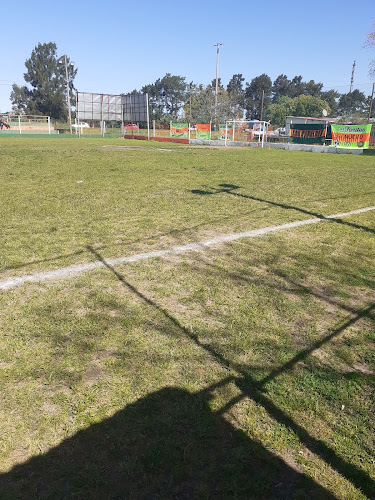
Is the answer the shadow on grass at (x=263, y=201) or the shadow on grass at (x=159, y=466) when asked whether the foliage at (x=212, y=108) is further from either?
the shadow on grass at (x=159, y=466)

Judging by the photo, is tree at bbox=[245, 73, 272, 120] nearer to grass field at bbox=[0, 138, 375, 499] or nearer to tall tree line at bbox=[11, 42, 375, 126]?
tall tree line at bbox=[11, 42, 375, 126]

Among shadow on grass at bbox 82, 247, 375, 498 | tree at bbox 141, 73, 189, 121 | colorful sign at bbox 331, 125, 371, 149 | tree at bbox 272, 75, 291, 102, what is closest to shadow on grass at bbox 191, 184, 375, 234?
shadow on grass at bbox 82, 247, 375, 498

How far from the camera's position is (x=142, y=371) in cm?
257

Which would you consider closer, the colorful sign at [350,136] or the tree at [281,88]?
the colorful sign at [350,136]

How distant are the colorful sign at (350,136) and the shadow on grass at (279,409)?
24902 millimetres

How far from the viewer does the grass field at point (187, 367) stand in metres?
1.88

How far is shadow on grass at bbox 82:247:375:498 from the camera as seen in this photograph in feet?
6.21

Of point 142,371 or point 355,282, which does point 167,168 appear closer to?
point 355,282

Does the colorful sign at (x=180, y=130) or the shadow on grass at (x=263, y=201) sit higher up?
the colorful sign at (x=180, y=130)

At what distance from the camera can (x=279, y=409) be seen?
2273 mm

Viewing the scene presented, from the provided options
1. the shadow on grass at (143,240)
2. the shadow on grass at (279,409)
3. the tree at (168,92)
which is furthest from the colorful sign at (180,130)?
the tree at (168,92)

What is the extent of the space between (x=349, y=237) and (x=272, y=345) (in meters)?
3.50

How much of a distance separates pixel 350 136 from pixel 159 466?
2778 cm

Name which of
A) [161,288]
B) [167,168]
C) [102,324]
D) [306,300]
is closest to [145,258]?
[161,288]
